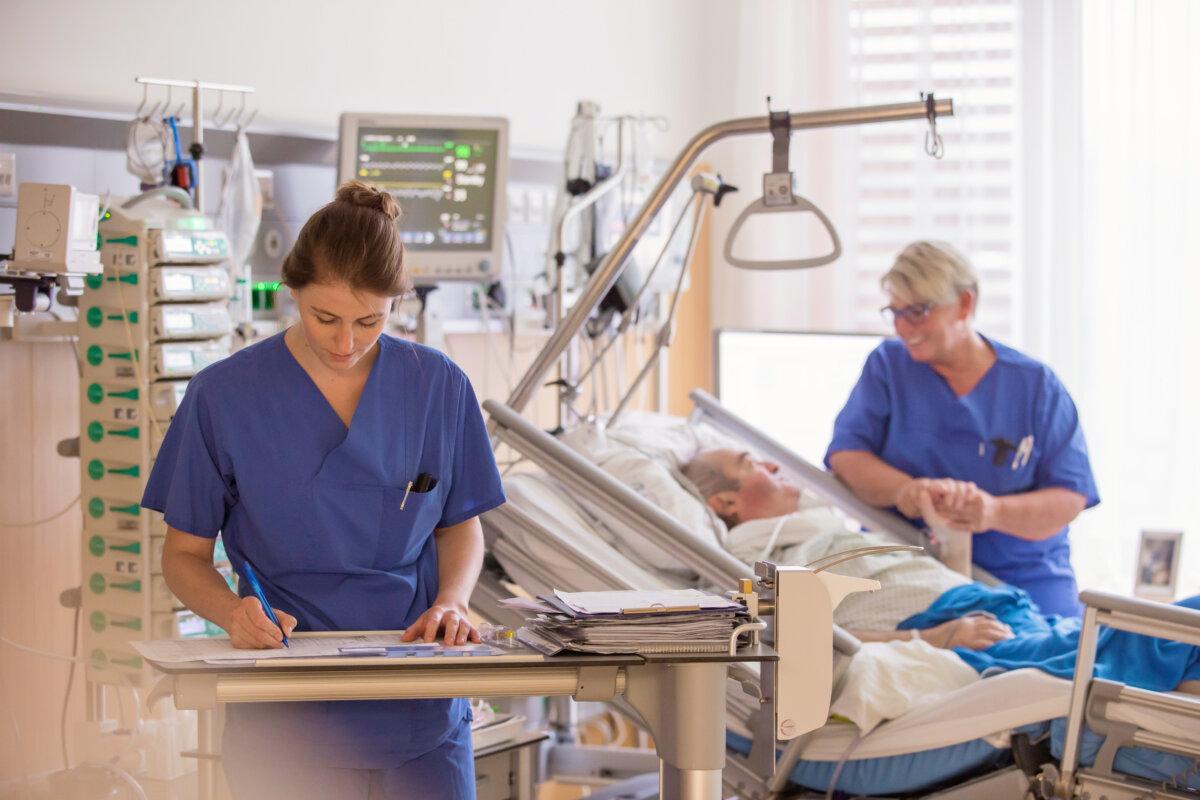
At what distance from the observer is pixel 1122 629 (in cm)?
234

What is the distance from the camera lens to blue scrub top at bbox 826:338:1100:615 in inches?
128

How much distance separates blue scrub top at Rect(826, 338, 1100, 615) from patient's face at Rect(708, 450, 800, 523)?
1.07 ft

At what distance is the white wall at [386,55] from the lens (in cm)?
323

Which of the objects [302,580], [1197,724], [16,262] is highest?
[16,262]

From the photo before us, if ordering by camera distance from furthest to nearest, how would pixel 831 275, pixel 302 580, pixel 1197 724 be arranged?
pixel 831 275
pixel 1197 724
pixel 302 580

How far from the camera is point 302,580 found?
1909 millimetres

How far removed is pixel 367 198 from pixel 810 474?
1813 mm

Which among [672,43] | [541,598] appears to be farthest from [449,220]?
[541,598]

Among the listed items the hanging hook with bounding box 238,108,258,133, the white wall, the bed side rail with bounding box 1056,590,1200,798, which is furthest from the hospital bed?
the white wall

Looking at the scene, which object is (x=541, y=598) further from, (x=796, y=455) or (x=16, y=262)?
(x=796, y=455)

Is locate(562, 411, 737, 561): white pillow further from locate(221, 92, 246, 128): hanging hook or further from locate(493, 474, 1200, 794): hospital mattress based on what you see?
locate(221, 92, 246, 128): hanging hook

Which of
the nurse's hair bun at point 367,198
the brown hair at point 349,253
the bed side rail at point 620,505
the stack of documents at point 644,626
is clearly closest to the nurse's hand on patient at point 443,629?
the stack of documents at point 644,626

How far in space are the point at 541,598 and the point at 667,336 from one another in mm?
1480

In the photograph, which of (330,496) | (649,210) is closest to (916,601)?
(649,210)
